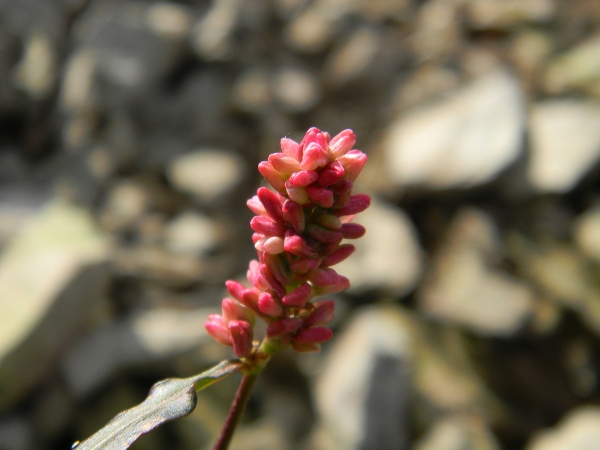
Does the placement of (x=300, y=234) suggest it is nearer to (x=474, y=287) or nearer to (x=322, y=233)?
(x=322, y=233)

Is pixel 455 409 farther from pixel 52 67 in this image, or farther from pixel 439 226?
pixel 52 67

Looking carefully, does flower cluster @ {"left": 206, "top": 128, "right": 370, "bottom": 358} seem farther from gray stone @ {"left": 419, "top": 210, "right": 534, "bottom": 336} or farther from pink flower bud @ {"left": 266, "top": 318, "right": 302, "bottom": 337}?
gray stone @ {"left": 419, "top": 210, "right": 534, "bottom": 336}

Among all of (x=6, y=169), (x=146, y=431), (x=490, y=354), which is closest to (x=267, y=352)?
(x=146, y=431)

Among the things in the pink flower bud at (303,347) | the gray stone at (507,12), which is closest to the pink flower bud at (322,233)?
the pink flower bud at (303,347)

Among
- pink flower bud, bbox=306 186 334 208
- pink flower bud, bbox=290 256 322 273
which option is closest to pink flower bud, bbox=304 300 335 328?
pink flower bud, bbox=290 256 322 273

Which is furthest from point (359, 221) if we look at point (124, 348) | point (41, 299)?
point (41, 299)
